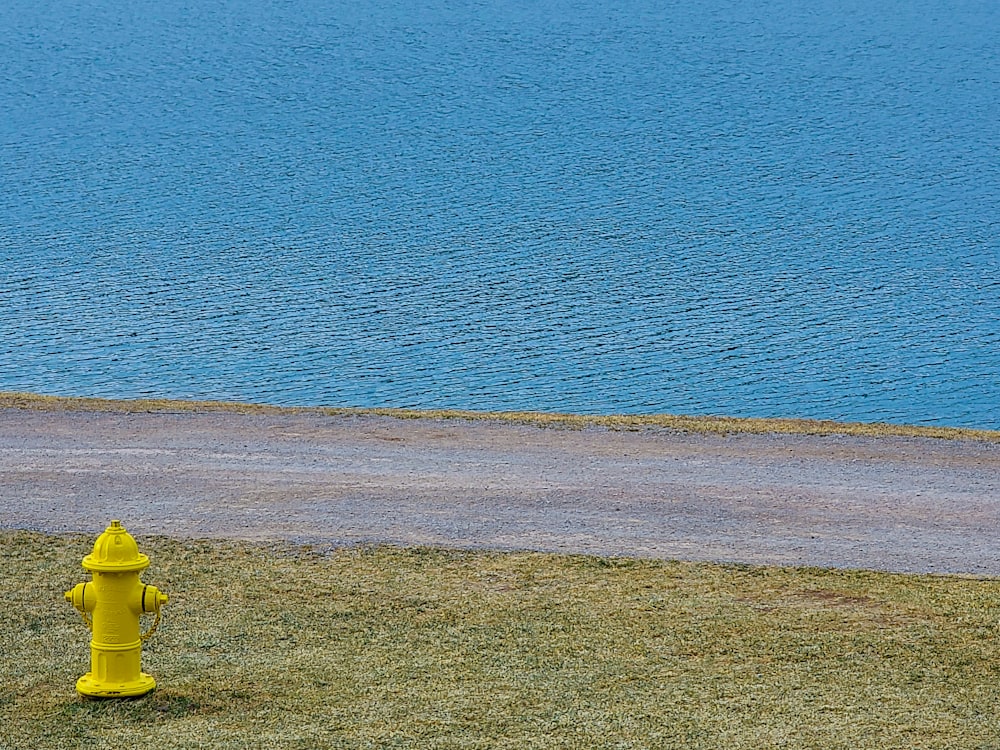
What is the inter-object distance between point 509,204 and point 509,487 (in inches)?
820

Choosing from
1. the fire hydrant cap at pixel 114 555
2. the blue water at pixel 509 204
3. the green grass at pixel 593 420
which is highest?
the blue water at pixel 509 204

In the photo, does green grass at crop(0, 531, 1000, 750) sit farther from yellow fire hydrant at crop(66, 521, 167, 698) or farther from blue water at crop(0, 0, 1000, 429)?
blue water at crop(0, 0, 1000, 429)

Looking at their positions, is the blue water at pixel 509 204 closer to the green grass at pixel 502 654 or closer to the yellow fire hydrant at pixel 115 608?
the green grass at pixel 502 654

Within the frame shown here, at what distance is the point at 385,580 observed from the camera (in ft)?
28.9

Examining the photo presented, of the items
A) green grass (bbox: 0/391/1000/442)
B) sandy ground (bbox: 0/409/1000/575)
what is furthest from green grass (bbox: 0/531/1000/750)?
green grass (bbox: 0/391/1000/442)

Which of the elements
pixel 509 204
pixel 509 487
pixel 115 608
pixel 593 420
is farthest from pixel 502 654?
pixel 509 204

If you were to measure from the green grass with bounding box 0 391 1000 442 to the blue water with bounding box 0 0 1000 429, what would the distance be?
3900 mm

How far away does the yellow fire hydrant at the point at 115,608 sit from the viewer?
629 cm

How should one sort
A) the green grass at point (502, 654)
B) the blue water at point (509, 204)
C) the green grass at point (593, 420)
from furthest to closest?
the blue water at point (509, 204) → the green grass at point (593, 420) → the green grass at point (502, 654)

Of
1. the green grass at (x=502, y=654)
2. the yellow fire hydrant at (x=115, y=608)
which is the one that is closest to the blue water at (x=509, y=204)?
the green grass at (x=502, y=654)

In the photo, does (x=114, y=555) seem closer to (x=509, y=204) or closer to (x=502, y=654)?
(x=502, y=654)

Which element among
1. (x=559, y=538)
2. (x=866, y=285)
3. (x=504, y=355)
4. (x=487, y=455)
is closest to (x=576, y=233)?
(x=866, y=285)

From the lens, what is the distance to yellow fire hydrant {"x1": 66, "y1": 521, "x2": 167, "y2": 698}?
629 cm

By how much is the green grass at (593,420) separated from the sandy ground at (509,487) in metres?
0.24
